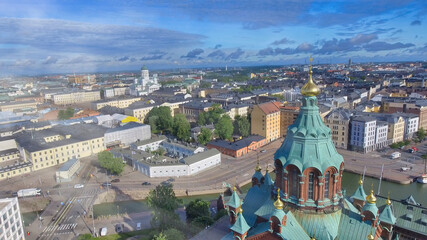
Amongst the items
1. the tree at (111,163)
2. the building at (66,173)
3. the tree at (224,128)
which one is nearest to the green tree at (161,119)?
the tree at (224,128)

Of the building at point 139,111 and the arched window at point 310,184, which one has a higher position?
the arched window at point 310,184

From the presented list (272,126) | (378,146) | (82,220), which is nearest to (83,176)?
(82,220)

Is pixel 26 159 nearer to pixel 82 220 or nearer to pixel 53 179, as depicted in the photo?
pixel 53 179

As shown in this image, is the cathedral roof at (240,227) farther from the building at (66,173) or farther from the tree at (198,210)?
the building at (66,173)

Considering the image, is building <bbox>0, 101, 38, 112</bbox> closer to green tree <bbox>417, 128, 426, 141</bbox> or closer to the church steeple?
the church steeple

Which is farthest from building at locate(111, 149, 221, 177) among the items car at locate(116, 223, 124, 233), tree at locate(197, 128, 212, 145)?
car at locate(116, 223, 124, 233)

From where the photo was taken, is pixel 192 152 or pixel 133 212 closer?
pixel 133 212

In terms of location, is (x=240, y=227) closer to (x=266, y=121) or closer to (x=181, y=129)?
(x=266, y=121)
